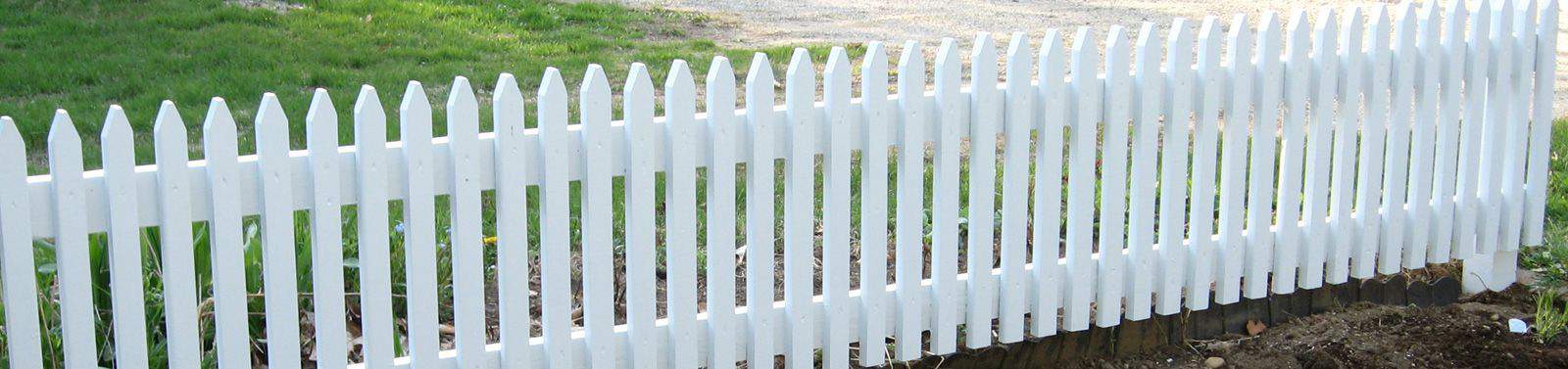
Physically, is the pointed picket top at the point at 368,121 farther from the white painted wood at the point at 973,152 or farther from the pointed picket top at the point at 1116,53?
the pointed picket top at the point at 1116,53

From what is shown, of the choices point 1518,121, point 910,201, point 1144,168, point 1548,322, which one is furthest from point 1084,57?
point 1548,322

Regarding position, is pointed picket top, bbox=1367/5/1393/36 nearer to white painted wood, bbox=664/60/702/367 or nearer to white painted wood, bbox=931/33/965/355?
white painted wood, bbox=931/33/965/355

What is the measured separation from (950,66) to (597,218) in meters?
0.81

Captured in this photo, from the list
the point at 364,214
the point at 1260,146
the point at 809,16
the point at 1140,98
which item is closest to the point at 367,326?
the point at 364,214

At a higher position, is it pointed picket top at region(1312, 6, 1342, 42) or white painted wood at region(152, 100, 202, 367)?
pointed picket top at region(1312, 6, 1342, 42)

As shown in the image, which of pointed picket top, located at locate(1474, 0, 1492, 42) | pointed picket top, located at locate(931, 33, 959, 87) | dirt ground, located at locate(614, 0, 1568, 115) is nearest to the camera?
pointed picket top, located at locate(931, 33, 959, 87)

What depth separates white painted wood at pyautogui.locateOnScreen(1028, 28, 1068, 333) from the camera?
151 inches

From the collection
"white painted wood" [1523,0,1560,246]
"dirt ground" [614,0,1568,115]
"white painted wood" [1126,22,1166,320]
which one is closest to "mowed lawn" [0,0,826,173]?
"dirt ground" [614,0,1568,115]

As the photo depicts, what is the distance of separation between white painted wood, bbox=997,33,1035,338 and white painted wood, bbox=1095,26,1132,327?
0.62 ft

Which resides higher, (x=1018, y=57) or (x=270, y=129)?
(x=1018, y=57)

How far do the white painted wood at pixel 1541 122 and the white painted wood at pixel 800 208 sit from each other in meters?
2.16

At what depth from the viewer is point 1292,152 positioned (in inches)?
171

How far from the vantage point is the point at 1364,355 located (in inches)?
177

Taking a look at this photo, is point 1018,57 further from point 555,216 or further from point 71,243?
point 71,243
